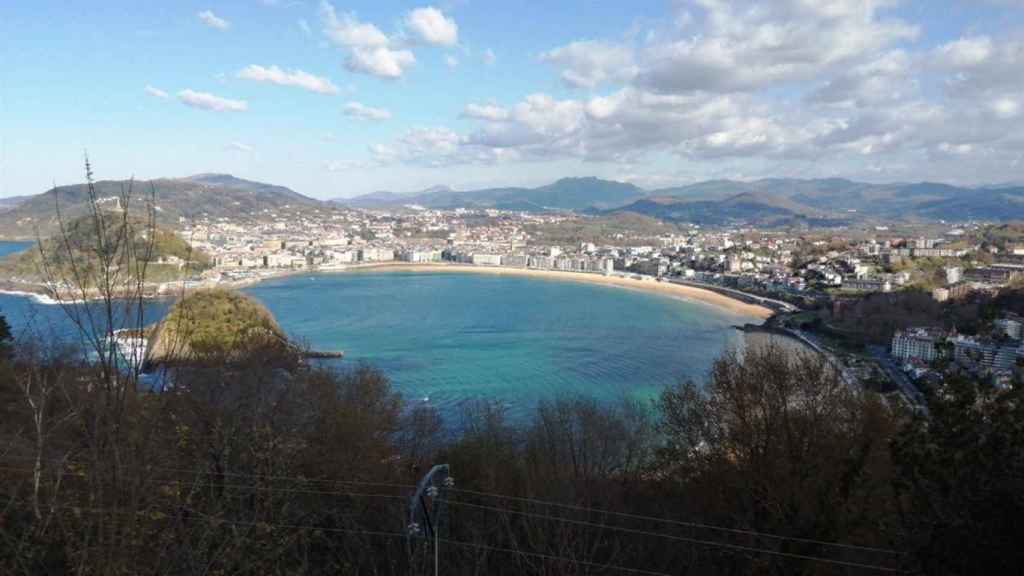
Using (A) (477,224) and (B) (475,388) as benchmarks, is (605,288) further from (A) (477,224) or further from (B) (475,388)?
(A) (477,224)

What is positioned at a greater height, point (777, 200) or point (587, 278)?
point (777, 200)

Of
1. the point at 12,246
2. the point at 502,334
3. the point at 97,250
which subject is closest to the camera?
the point at 97,250

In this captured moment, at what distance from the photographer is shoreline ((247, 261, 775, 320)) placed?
19578 millimetres

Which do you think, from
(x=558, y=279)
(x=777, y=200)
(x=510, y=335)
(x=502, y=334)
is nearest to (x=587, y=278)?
(x=558, y=279)

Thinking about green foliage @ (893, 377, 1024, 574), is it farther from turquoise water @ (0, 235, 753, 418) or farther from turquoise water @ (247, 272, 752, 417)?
turquoise water @ (247, 272, 752, 417)

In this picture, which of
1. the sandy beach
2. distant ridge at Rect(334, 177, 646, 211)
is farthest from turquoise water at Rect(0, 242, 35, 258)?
distant ridge at Rect(334, 177, 646, 211)

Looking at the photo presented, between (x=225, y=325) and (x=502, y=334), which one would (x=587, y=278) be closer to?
(x=502, y=334)

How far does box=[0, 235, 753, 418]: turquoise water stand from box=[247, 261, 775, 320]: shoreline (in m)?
0.99

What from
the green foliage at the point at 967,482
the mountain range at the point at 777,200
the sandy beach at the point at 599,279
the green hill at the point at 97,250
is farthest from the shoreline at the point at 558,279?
the mountain range at the point at 777,200

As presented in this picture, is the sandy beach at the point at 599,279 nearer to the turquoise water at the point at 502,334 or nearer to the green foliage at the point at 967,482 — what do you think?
the turquoise water at the point at 502,334

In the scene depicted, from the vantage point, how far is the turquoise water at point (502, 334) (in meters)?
9.42

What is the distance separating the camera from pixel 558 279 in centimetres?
2830

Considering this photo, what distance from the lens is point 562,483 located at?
3.48 metres

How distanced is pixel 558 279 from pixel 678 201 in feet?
203
